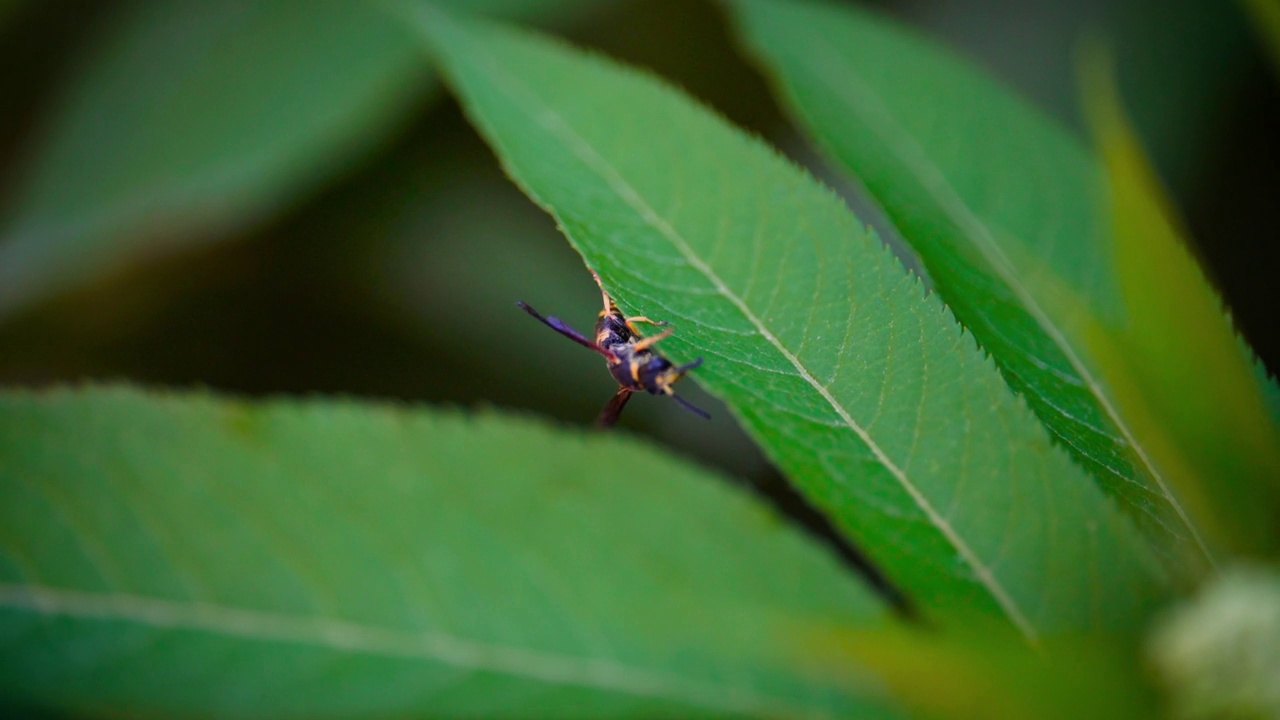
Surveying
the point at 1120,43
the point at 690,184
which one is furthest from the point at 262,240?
the point at 1120,43

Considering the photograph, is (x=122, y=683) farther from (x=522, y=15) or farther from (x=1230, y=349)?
(x=522, y=15)

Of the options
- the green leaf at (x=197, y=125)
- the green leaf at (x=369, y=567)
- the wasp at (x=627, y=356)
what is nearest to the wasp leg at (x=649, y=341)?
the wasp at (x=627, y=356)

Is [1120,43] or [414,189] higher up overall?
[414,189]

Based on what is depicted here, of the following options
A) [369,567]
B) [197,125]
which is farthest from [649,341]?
[197,125]

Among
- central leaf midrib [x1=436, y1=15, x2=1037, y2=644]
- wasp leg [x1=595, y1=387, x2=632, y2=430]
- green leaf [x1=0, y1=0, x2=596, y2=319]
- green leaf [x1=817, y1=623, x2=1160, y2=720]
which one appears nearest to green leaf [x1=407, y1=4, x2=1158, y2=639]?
central leaf midrib [x1=436, y1=15, x2=1037, y2=644]

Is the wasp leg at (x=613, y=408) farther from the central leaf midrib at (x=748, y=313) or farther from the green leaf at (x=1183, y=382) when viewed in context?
the green leaf at (x=1183, y=382)
